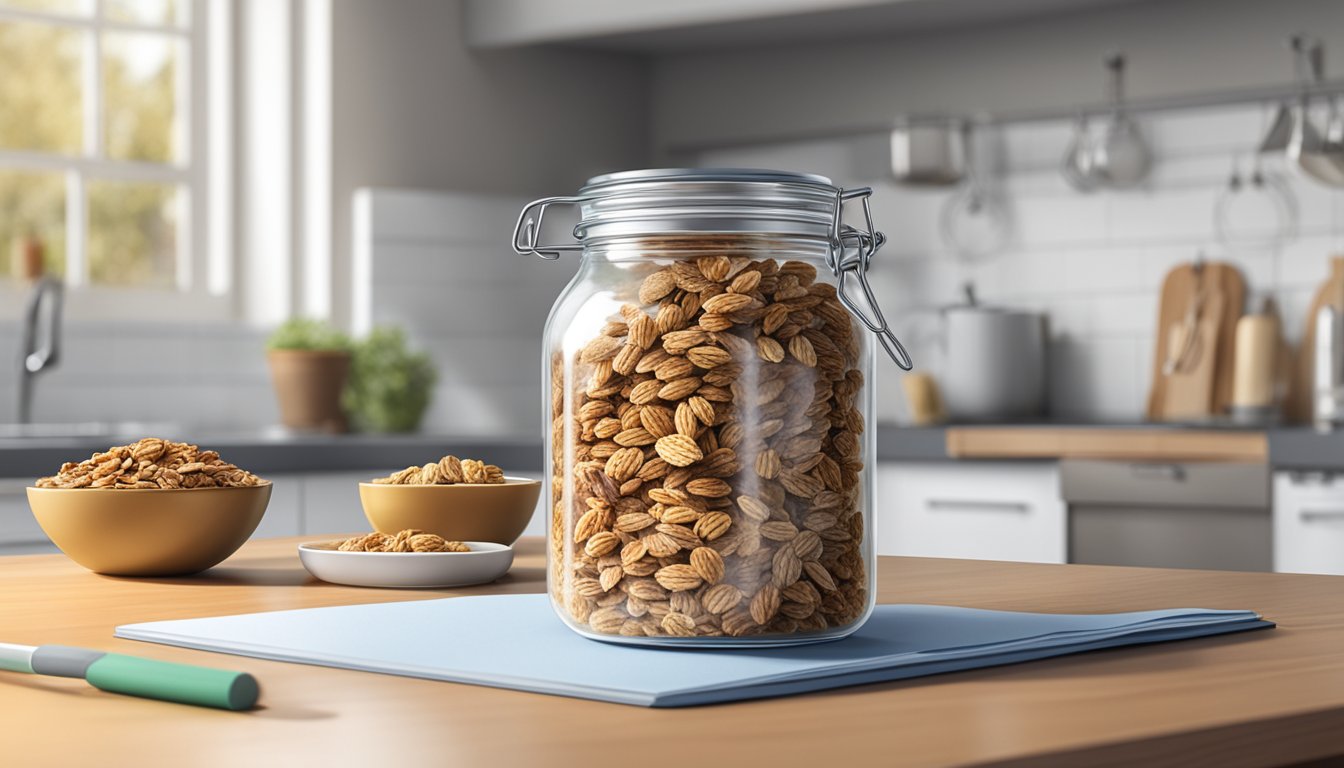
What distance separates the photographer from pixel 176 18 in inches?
167

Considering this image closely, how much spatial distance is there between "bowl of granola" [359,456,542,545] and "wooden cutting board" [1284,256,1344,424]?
275cm

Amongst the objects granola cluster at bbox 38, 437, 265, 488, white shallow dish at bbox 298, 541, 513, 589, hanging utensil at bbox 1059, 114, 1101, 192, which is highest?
hanging utensil at bbox 1059, 114, 1101, 192

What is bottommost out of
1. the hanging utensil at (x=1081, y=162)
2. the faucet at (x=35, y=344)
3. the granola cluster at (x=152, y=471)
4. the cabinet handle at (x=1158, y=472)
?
the cabinet handle at (x=1158, y=472)

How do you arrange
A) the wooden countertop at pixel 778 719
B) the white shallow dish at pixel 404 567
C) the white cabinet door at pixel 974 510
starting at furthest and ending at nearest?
the white cabinet door at pixel 974 510 → the white shallow dish at pixel 404 567 → the wooden countertop at pixel 778 719

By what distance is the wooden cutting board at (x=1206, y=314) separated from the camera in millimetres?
3885

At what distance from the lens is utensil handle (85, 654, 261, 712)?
0.75 metres

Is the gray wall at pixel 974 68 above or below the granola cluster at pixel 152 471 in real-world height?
above

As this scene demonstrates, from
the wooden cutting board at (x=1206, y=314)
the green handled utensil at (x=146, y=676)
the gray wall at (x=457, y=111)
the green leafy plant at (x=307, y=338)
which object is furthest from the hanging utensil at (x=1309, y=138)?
the green handled utensil at (x=146, y=676)

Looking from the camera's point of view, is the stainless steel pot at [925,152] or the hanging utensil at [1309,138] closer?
the hanging utensil at [1309,138]

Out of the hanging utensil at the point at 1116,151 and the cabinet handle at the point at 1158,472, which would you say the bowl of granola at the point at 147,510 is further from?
the hanging utensil at the point at 1116,151

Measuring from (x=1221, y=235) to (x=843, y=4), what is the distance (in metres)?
1.02

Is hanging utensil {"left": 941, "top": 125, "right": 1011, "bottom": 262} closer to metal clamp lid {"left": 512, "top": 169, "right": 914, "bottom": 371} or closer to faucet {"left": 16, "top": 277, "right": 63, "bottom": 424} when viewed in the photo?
faucet {"left": 16, "top": 277, "right": 63, "bottom": 424}

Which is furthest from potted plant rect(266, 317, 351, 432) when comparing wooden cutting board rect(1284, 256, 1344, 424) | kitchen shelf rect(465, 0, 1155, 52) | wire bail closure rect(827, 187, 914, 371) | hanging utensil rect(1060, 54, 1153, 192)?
wire bail closure rect(827, 187, 914, 371)

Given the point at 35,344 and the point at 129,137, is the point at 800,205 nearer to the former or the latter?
the point at 35,344
